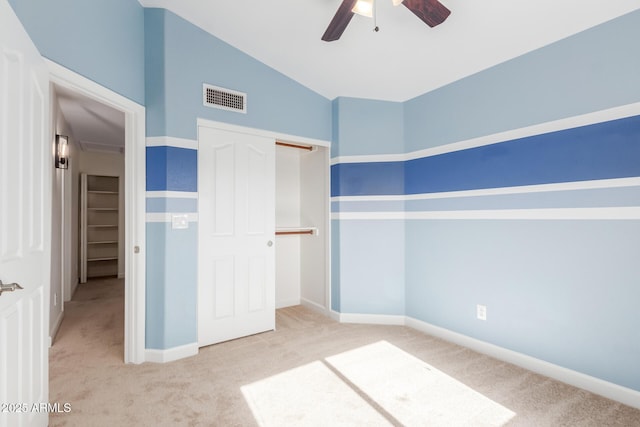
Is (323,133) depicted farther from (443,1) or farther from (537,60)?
(537,60)

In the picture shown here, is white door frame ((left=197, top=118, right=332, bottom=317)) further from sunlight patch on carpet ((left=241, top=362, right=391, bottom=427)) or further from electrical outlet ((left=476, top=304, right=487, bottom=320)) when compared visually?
electrical outlet ((left=476, top=304, right=487, bottom=320))

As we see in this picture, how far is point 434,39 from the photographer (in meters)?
2.55

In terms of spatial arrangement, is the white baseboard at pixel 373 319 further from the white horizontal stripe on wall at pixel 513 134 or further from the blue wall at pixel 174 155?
the white horizontal stripe on wall at pixel 513 134

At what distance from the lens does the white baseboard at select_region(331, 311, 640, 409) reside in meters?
2.03

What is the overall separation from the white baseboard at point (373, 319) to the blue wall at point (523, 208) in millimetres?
70

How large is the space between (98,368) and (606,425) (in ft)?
11.2

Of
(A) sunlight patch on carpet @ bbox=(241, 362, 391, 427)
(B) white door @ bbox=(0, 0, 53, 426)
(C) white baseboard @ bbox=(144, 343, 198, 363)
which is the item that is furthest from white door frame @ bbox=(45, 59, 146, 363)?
(A) sunlight patch on carpet @ bbox=(241, 362, 391, 427)

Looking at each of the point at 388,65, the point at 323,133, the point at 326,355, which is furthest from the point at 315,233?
the point at 388,65

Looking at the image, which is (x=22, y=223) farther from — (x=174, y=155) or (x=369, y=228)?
(x=369, y=228)

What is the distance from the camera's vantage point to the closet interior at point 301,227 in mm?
3824

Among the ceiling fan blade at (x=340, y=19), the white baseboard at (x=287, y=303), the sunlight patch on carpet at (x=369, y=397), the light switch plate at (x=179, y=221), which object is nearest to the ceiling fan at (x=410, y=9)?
the ceiling fan blade at (x=340, y=19)

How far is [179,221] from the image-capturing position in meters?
2.62

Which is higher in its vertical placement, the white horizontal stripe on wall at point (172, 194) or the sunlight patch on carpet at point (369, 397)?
the white horizontal stripe on wall at point (172, 194)

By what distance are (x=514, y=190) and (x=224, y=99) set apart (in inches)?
103
